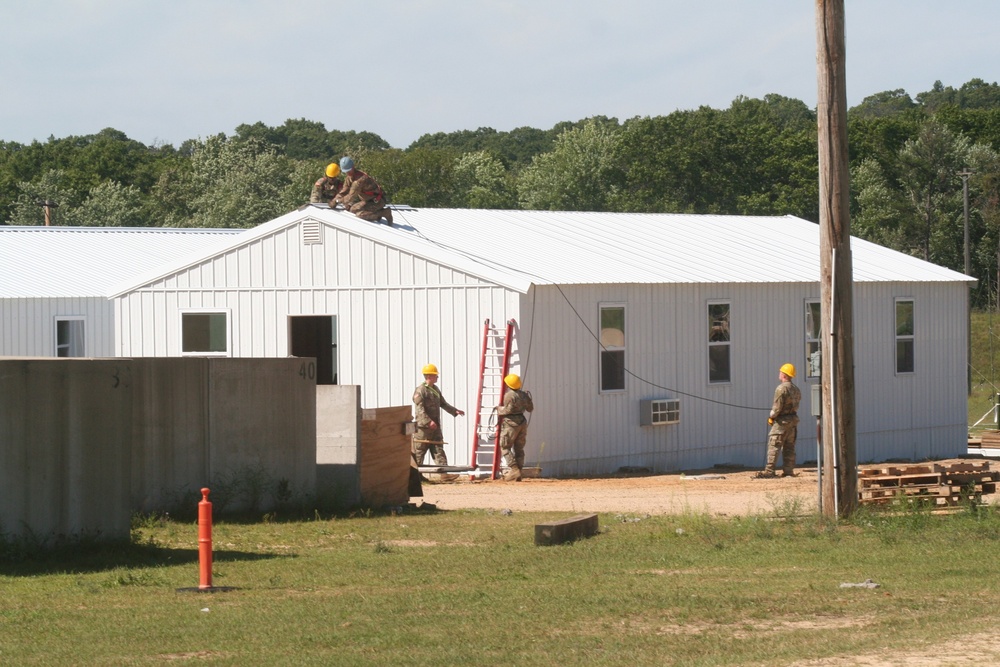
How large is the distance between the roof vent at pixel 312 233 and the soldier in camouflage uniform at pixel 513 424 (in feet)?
13.8

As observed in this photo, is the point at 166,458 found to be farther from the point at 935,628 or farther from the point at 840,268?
the point at 935,628

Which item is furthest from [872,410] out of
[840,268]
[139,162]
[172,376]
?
[139,162]

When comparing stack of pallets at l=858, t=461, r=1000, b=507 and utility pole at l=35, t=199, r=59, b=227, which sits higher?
utility pole at l=35, t=199, r=59, b=227

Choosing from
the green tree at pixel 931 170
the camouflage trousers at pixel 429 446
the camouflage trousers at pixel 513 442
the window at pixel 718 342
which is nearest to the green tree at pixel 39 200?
the green tree at pixel 931 170

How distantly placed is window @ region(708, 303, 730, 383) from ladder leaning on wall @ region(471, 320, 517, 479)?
15.0 feet

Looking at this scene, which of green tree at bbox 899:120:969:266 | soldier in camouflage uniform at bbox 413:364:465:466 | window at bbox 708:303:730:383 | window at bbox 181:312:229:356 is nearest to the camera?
Answer: soldier in camouflage uniform at bbox 413:364:465:466

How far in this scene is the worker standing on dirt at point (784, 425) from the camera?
2303 cm

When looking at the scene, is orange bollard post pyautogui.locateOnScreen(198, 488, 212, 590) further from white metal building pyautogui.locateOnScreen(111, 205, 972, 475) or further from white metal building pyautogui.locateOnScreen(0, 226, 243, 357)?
white metal building pyautogui.locateOnScreen(0, 226, 243, 357)

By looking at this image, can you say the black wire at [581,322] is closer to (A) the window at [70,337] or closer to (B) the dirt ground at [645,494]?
(B) the dirt ground at [645,494]

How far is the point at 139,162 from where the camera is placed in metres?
89.7

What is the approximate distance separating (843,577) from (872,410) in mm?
16514

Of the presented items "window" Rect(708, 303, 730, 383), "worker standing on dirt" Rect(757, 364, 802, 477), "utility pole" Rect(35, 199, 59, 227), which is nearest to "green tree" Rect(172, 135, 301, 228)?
"utility pole" Rect(35, 199, 59, 227)

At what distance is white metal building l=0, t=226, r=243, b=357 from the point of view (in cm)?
3366

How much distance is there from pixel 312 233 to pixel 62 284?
12.8 m
